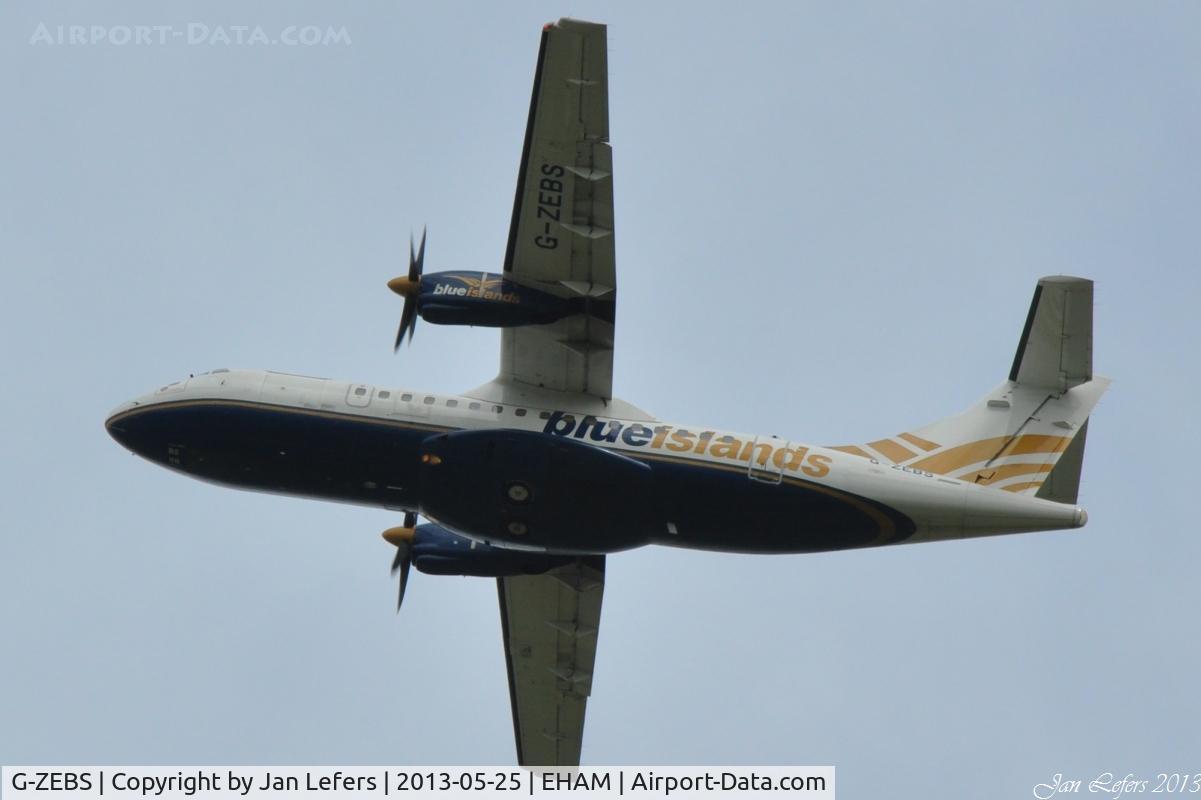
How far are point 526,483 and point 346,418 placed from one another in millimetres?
3555

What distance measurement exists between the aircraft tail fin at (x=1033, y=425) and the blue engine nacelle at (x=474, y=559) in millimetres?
6498

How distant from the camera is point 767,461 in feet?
98.8

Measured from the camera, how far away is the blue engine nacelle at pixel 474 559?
3384cm

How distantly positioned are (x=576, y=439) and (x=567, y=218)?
3.95 metres

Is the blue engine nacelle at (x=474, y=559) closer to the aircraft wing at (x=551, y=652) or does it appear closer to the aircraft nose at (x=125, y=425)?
A: the aircraft wing at (x=551, y=652)

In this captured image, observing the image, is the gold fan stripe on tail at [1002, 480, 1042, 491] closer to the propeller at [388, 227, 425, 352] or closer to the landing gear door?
the landing gear door

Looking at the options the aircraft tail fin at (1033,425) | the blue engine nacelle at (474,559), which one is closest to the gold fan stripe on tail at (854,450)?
the aircraft tail fin at (1033,425)

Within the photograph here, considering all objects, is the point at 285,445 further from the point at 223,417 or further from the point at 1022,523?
the point at 1022,523

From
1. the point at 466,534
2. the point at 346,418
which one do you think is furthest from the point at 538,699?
the point at 346,418

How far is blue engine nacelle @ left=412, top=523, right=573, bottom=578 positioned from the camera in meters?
33.8

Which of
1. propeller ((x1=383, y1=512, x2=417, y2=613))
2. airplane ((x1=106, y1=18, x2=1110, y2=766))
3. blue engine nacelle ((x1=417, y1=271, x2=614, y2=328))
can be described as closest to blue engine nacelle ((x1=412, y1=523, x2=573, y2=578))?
propeller ((x1=383, y1=512, x2=417, y2=613))

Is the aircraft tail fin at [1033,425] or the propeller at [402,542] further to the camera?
the propeller at [402,542]

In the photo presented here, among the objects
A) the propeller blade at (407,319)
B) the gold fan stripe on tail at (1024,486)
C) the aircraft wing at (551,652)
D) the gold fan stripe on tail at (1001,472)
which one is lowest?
the aircraft wing at (551,652)

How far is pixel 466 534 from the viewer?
1239 inches
